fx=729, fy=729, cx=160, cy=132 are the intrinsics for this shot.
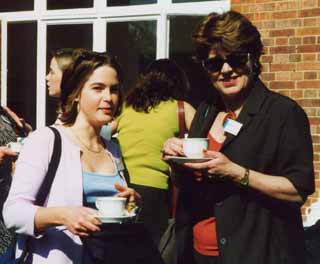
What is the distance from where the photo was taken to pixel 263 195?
3379 mm

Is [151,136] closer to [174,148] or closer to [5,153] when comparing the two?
[5,153]

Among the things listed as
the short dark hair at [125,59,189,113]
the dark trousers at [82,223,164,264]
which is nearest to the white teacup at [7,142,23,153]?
the dark trousers at [82,223,164,264]

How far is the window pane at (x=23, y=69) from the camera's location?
8.55 meters

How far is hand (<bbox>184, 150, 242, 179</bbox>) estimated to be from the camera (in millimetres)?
3271

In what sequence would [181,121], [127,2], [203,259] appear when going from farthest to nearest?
[127,2] < [181,121] < [203,259]

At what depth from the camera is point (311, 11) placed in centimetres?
650

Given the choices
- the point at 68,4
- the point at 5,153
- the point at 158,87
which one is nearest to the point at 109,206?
the point at 5,153

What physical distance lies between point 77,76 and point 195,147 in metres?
0.66

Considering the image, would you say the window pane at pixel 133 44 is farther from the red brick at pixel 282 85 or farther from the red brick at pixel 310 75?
the red brick at pixel 310 75

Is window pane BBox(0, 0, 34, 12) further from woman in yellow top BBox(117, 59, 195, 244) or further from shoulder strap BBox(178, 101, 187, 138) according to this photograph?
shoulder strap BBox(178, 101, 187, 138)

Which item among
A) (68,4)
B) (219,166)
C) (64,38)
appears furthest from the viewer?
(64,38)

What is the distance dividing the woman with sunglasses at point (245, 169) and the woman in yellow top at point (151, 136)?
5.15ft

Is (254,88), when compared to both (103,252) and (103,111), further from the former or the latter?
(103,252)

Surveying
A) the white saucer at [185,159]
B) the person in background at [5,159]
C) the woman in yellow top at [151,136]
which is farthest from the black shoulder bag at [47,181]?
the woman in yellow top at [151,136]
